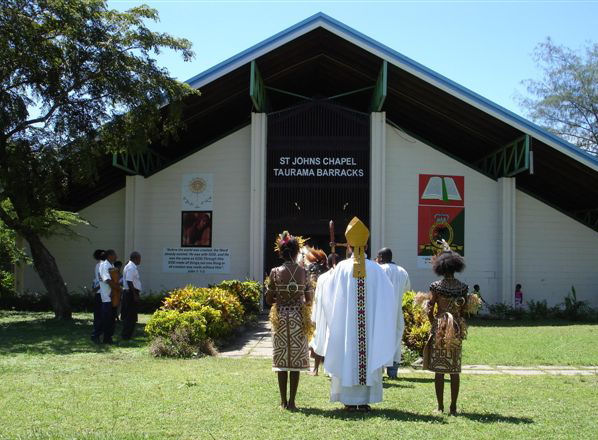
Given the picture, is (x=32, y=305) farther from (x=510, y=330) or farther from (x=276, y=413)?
(x=276, y=413)

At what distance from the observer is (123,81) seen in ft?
49.0

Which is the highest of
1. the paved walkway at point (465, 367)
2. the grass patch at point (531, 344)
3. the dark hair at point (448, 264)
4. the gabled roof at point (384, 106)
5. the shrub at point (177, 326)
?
the gabled roof at point (384, 106)

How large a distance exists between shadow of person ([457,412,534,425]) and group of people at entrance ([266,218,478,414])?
156 mm

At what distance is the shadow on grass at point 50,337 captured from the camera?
10922mm

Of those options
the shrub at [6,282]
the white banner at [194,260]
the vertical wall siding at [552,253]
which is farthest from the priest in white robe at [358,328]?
the shrub at [6,282]

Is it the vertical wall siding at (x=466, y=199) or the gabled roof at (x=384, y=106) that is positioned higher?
the gabled roof at (x=384, y=106)

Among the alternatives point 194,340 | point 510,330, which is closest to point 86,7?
point 194,340

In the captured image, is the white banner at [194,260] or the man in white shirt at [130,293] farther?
the white banner at [194,260]

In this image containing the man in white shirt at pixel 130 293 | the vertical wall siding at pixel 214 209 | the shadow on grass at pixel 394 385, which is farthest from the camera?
the vertical wall siding at pixel 214 209

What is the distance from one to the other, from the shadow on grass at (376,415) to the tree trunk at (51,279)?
11.3 m

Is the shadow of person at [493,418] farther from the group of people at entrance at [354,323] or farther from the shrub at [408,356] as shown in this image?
the shrub at [408,356]

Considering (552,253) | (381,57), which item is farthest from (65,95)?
(552,253)

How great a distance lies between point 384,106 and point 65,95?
381 inches

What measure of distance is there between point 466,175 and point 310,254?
13.5m
